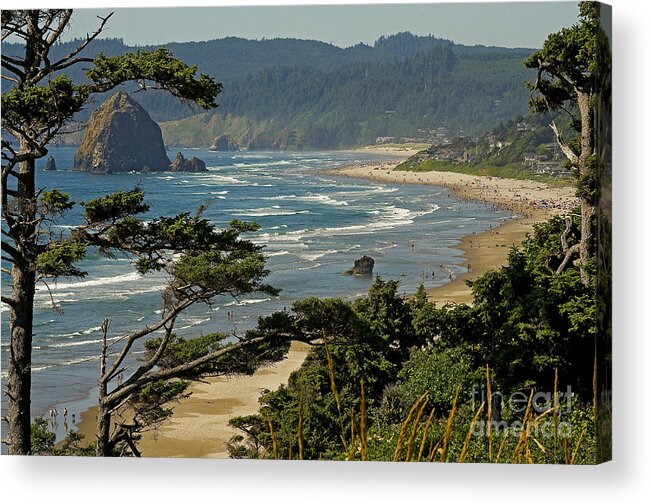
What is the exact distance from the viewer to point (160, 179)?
6.78 meters

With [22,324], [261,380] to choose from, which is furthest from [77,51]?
[261,380]

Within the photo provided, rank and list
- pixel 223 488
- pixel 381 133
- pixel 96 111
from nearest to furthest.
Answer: pixel 223 488 < pixel 96 111 < pixel 381 133

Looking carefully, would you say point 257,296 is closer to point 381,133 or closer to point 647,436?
point 381,133

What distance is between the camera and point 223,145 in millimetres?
7070

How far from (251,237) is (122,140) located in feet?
3.96

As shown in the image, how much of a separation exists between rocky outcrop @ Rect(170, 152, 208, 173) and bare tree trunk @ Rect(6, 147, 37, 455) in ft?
3.25

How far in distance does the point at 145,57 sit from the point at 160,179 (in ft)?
2.83

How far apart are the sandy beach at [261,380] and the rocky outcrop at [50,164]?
1646mm

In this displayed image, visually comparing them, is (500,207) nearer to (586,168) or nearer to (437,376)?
(586,168)

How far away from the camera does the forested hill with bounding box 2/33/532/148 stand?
258 inches

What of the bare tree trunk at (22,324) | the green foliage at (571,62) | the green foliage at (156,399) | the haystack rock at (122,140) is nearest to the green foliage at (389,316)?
the green foliage at (156,399)

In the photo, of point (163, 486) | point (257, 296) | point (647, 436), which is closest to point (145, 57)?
point (257, 296)

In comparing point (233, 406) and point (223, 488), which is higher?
point (233, 406)

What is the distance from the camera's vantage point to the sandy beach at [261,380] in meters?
6.39
